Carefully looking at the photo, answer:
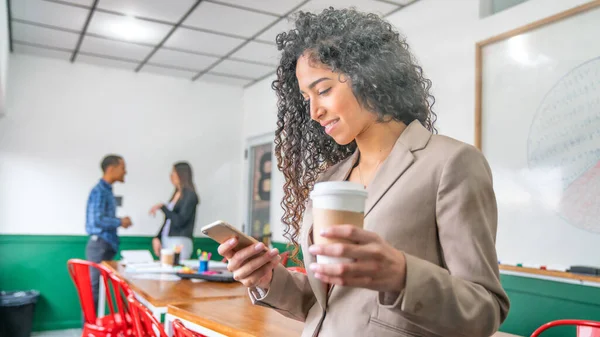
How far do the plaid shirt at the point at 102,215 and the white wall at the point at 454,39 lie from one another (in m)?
2.73

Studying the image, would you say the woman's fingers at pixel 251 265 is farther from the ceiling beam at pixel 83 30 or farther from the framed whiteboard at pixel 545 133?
the ceiling beam at pixel 83 30

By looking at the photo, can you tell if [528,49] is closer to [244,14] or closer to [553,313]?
[553,313]

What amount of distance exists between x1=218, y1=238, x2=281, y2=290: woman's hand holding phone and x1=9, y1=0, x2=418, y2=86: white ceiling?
10.2 ft

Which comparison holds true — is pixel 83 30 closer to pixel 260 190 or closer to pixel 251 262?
pixel 260 190

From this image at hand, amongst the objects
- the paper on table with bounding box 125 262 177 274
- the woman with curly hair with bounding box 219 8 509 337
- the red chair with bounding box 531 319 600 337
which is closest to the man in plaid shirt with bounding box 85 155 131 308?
the paper on table with bounding box 125 262 177 274

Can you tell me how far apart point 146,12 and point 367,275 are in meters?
3.95

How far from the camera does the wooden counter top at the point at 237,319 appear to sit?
1.76 meters

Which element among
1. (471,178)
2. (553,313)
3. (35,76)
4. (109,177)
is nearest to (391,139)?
(471,178)

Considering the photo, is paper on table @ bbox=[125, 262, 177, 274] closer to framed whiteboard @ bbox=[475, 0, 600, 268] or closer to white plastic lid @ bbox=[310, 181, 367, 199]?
framed whiteboard @ bbox=[475, 0, 600, 268]

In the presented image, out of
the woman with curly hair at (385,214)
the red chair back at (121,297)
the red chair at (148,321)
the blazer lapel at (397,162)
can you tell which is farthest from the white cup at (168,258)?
the blazer lapel at (397,162)

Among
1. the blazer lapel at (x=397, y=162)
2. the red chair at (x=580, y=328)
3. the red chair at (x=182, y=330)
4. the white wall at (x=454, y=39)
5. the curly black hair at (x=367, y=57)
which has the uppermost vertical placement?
the white wall at (x=454, y=39)

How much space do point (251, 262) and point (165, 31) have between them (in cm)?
400

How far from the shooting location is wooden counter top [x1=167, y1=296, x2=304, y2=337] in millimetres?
1762

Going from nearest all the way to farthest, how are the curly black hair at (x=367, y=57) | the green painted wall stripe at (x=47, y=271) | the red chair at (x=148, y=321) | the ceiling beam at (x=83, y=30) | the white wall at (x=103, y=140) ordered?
the curly black hair at (x=367, y=57)
the red chair at (x=148, y=321)
the ceiling beam at (x=83, y=30)
the green painted wall stripe at (x=47, y=271)
the white wall at (x=103, y=140)
